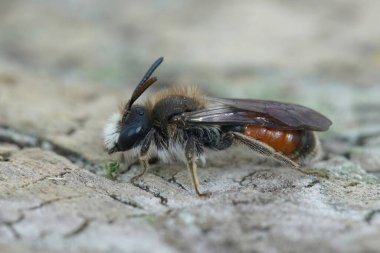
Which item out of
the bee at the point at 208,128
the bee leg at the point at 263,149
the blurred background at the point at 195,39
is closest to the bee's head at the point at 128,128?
the bee at the point at 208,128

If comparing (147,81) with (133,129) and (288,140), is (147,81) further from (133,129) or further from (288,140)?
(288,140)

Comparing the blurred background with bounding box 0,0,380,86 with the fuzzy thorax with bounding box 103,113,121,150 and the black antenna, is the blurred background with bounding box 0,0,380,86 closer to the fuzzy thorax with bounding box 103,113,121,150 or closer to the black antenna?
the fuzzy thorax with bounding box 103,113,121,150

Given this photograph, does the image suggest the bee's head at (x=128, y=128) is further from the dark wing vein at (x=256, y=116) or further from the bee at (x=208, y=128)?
the dark wing vein at (x=256, y=116)

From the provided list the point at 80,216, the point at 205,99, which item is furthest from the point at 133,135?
the point at 80,216

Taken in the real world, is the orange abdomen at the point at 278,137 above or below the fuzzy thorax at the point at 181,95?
below

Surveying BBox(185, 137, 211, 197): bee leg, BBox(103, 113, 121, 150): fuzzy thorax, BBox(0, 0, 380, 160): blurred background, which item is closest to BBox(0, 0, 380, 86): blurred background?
BBox(0, 0, 380, 160): blurred background

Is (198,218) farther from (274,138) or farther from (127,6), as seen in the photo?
(127,6)
